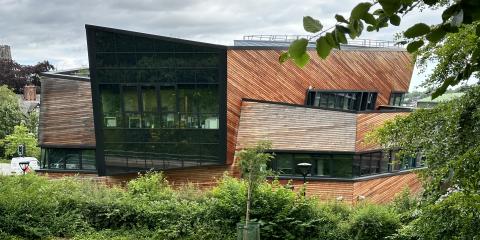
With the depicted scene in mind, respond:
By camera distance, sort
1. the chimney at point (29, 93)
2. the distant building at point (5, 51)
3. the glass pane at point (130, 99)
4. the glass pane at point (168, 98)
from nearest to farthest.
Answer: the glass pane at point (168, 98) < the glass pane at point (130, 99) < the chimney at point (29, 93) < the distant building at point (5, 51)

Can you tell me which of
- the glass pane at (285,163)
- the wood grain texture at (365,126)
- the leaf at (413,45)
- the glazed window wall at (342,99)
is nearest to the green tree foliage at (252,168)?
the wood grain texture at (365,126)

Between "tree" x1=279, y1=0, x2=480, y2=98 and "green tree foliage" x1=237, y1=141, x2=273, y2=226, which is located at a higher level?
"tree" x1=279, y1=0, x2=480, y2=98

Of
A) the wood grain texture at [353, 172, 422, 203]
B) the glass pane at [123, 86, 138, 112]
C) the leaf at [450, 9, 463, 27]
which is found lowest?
the wood grain texture at [353, 172, 422, 203]

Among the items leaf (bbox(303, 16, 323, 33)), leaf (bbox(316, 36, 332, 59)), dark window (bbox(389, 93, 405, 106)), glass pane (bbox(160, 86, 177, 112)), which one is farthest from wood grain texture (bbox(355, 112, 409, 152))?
leaf (bbox(303, 16, 323, 33))

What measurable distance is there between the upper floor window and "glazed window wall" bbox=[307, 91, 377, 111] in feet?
8.49

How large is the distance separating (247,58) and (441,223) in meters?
16.4

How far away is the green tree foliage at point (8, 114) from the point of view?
153 feet

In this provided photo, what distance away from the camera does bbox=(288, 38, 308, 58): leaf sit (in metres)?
1.02

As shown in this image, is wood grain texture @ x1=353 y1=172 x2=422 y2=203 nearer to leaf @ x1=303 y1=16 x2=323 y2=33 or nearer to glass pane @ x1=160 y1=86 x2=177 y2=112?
glass pane @ x1=160 y1=86 x2=177 y2=112

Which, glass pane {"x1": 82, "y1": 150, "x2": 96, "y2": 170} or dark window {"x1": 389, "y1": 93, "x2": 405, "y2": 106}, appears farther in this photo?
dark window {"x1": 389, "y1": 93, "x2": 405, "y2": 106}

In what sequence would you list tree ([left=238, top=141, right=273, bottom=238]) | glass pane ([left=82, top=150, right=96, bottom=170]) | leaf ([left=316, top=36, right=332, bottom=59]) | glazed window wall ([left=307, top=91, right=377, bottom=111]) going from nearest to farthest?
1. leaf ([left=316, top=36, right=332, bottom=59])
2. tree ([left=238, top=141, right=273, bottom=238])
3. glass pane ([left=82, top=150, right=96, bottom=170])
4. glazed window wall ([left=307, top=91, right=377, bottom=111])

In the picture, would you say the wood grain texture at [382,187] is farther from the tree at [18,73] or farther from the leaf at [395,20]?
the tree at [18,73]

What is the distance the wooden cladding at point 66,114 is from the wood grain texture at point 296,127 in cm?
732

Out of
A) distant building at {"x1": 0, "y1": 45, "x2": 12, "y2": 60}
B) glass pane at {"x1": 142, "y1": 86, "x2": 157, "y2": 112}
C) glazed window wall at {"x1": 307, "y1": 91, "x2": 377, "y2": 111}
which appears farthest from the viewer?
distant building at {"x1": 0, "y1": 45, "x2": 12, "y2": 60}
